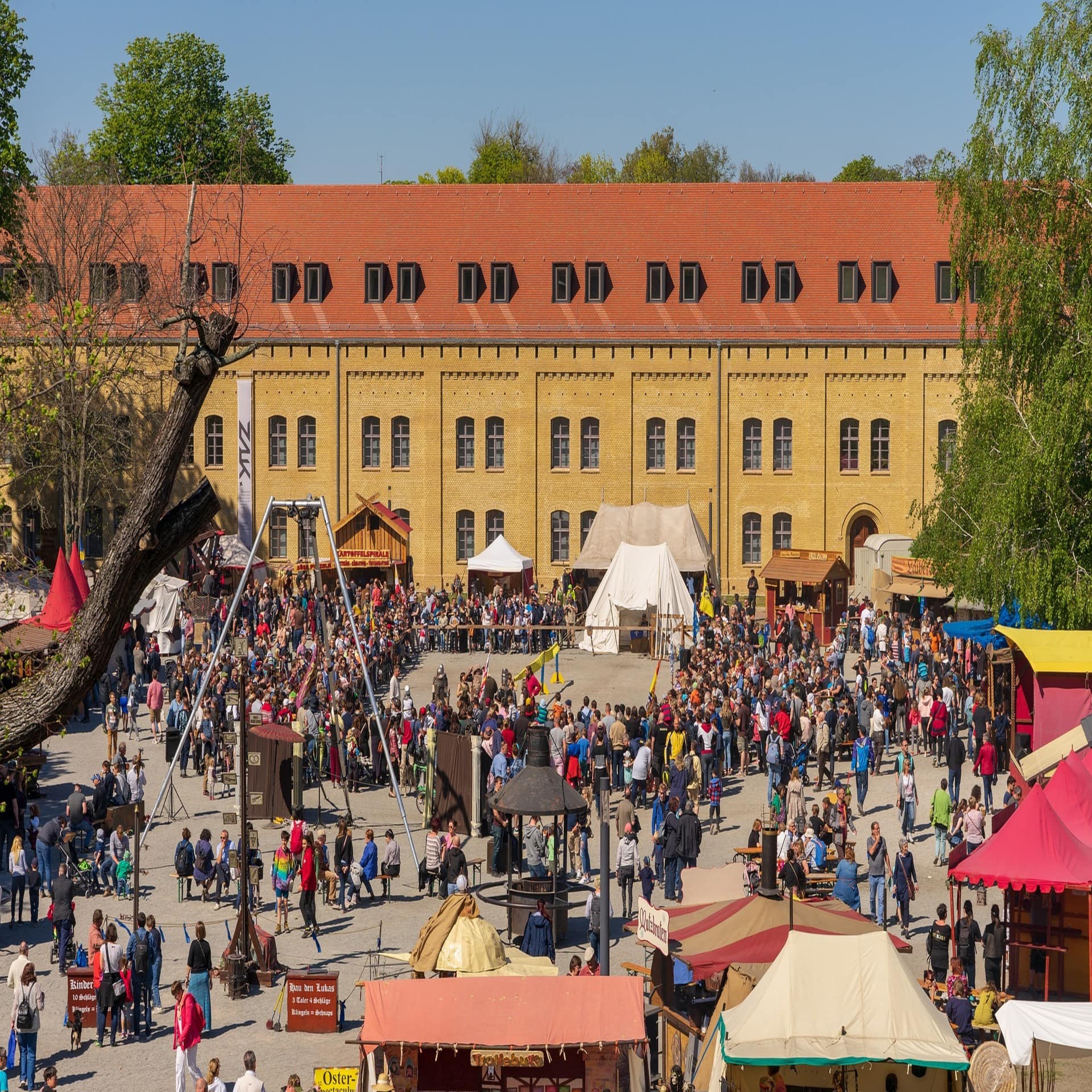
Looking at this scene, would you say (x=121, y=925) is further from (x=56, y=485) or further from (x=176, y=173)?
(x=176, y=173)

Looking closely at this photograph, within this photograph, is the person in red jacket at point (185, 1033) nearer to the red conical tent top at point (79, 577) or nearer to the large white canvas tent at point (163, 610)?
the red conical tent top at point (79, 577)

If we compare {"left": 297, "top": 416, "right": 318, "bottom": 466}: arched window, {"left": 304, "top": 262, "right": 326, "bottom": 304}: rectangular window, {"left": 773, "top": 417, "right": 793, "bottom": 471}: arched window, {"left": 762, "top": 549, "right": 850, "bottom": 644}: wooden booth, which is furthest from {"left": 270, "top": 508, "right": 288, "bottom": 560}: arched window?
{"left": 773, "top": 417, "right": 793, "bottom": 471}: arched window

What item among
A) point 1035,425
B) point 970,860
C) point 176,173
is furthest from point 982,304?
point 176,173

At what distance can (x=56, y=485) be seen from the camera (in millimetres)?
53438

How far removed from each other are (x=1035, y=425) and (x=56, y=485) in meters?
32.3

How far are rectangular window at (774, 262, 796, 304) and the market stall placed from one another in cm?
4180

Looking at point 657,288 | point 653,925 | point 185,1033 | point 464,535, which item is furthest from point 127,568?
point 657,288

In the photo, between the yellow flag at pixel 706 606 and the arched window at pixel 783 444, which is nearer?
the yellow flag at pixel 706 606

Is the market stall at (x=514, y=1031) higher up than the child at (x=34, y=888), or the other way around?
the market stall at (x=514, y=1031)

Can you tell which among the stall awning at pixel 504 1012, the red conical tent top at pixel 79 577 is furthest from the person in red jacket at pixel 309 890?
the red conical tent top at pixel 79 577

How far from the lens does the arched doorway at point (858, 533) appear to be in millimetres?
54625

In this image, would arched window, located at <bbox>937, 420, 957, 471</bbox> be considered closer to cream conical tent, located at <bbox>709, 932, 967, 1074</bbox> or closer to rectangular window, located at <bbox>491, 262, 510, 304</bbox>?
rectangular window, located at <bbox>491, 262, 510, 304</bbox>

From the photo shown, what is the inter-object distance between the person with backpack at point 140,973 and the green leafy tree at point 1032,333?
52.4 ft

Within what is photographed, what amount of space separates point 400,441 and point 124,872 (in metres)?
29.6
